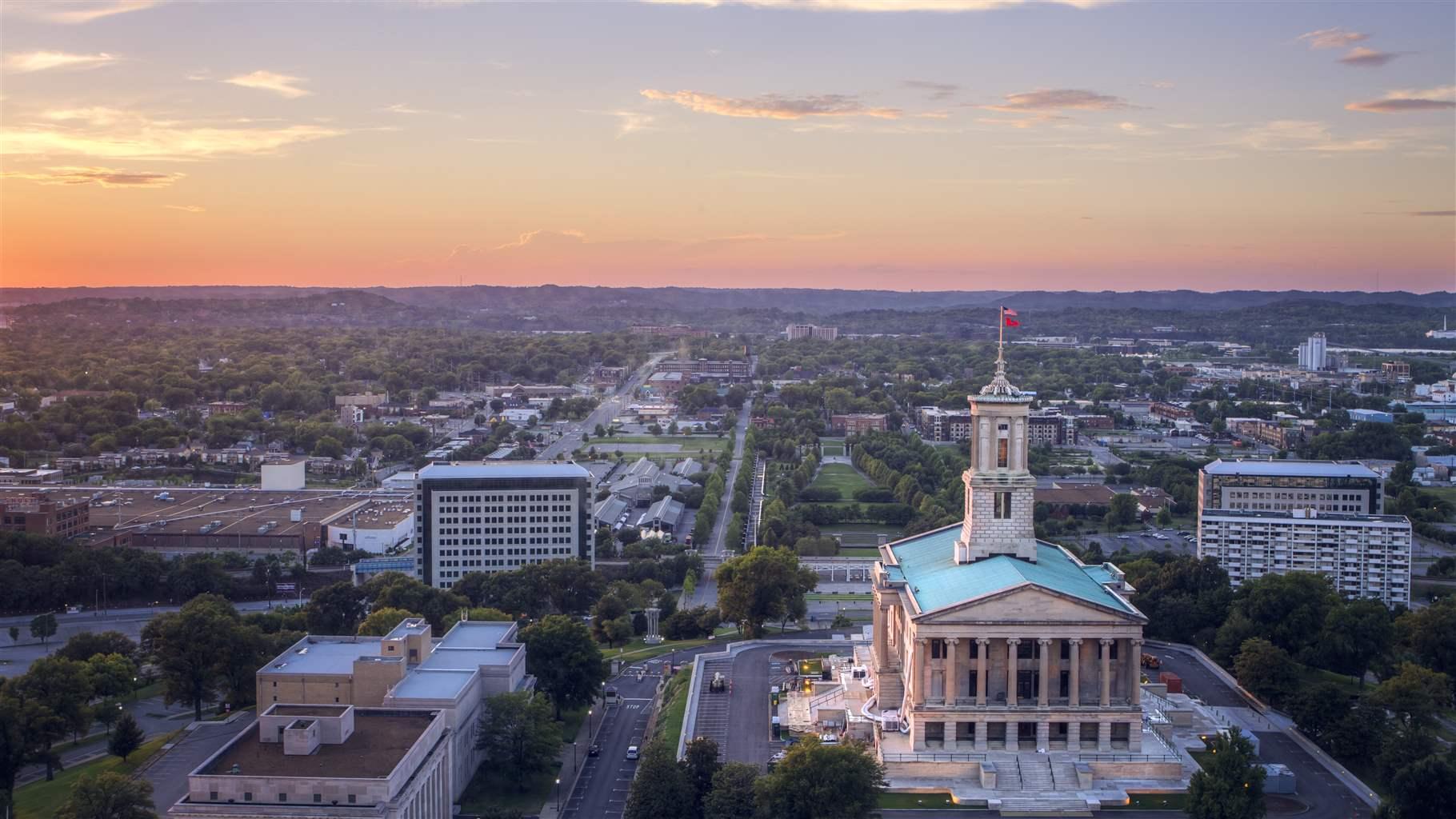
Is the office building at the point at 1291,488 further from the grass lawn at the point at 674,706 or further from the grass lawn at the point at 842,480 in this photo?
the grass lawn at the point at 674,706

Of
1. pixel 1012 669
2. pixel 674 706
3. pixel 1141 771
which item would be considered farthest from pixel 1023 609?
pixel 674 706

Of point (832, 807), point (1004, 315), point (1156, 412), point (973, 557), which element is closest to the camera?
point (832, 807)

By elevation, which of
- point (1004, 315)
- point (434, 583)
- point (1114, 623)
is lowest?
point (434, 583)

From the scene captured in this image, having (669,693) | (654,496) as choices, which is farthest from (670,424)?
(669,693)

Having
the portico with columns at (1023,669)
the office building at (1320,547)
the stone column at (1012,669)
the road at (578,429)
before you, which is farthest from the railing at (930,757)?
the road at (578,429)

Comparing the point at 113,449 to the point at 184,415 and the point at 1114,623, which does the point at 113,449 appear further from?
the point at 1114,623

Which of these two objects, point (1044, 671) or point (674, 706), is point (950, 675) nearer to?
point (1044, 671)
